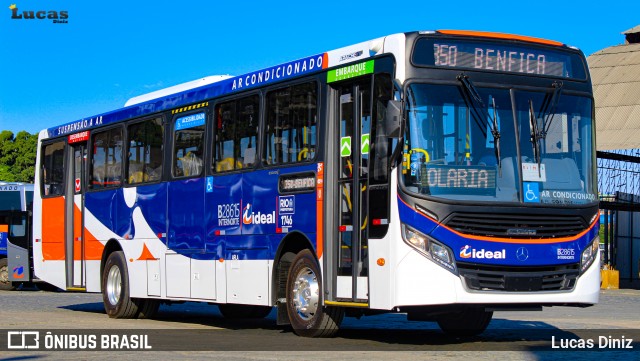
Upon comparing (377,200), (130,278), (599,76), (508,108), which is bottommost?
(130,278)

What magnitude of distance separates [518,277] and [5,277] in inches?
956

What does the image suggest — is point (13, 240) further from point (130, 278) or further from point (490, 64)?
point (490, 64)

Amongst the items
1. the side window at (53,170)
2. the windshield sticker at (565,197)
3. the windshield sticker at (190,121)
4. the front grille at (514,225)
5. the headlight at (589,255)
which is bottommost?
the headlight at (589,255)

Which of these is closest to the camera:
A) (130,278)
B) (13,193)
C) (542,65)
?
(542,65)

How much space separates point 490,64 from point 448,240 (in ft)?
6.87

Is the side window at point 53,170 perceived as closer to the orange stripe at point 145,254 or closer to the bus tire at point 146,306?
the bus tire at point 146,306

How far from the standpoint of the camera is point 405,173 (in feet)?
40.5

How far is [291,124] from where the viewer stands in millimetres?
14578

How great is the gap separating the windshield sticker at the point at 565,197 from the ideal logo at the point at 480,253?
2.63 ft

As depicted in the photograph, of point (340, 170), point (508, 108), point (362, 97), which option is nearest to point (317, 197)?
point (340, 170)

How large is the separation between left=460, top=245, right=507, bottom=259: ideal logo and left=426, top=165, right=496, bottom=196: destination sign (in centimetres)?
61

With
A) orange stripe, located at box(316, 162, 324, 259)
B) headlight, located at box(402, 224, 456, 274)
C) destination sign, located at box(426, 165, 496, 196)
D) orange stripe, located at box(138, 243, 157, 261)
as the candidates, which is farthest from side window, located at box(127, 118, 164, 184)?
destination sign, located at box(426, 165, 496, 196)

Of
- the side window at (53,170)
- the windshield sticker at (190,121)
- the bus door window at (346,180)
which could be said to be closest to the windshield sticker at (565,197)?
the bus door window at (346,180)

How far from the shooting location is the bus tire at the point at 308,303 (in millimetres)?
13836
